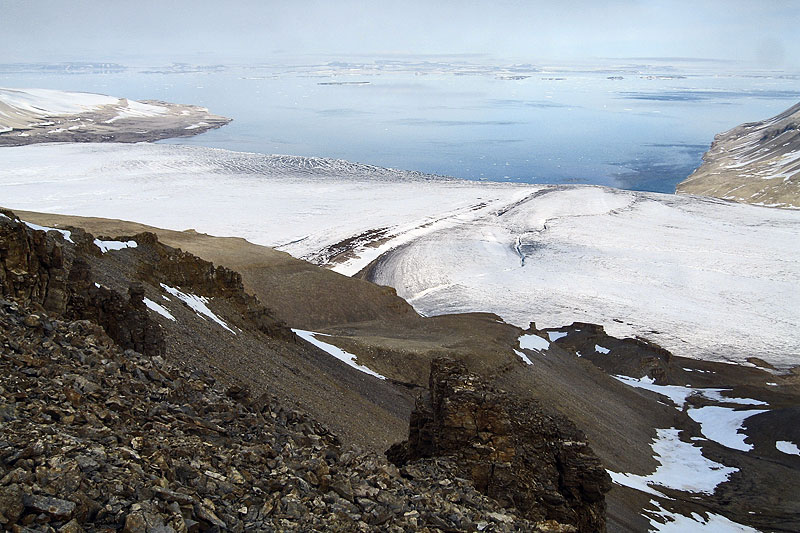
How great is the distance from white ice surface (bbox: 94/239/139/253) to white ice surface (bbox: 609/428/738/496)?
53.4ft

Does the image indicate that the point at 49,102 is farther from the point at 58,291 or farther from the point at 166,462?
the point at 166,462

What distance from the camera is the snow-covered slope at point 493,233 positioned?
1943 inches

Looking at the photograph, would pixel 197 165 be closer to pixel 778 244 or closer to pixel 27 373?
pixel 778 244

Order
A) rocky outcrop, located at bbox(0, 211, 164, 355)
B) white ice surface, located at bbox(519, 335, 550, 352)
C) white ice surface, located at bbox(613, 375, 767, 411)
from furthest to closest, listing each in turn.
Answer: white ice surface, located at bbox(613, 375, 767, 411)
white ice surface, located at bbox(519, 335, 550, 352)
rocky outcrop, located at bbox(0, 211, 164, 355)

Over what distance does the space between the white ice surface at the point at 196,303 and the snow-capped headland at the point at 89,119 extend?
96097mm

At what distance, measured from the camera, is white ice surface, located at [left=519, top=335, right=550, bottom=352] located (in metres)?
32.6

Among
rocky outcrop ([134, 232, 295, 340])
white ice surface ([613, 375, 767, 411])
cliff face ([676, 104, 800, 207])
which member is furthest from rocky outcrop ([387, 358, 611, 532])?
cliff face ([676, 104, 800, 207])

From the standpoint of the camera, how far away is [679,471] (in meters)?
24.6

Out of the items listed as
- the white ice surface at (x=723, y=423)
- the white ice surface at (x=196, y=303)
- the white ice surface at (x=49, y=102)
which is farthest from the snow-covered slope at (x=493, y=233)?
the white ice surface at (x=49, y=102)

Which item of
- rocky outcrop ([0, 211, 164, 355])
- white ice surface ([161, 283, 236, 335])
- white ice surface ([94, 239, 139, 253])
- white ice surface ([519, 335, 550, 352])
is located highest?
rocky outcrop ([0, 211, 164, 355])

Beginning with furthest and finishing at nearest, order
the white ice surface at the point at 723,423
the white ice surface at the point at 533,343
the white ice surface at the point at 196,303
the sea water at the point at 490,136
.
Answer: the sea water at the point at 490,136 < the white ice surface at the point at 533,343 < the white ice surface at the point at 723,423 < the white ice surface at the point at 196,303

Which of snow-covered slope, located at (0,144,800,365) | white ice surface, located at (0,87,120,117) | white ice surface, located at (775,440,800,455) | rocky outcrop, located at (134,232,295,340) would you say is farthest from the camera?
white ice surface, located at (0,87,120,117)

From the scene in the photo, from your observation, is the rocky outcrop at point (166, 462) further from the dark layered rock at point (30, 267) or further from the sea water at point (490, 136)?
the sea water at point (490, 136)

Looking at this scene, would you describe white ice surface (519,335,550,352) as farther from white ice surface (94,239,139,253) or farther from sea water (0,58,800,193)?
sea water (0,58,800,193)
